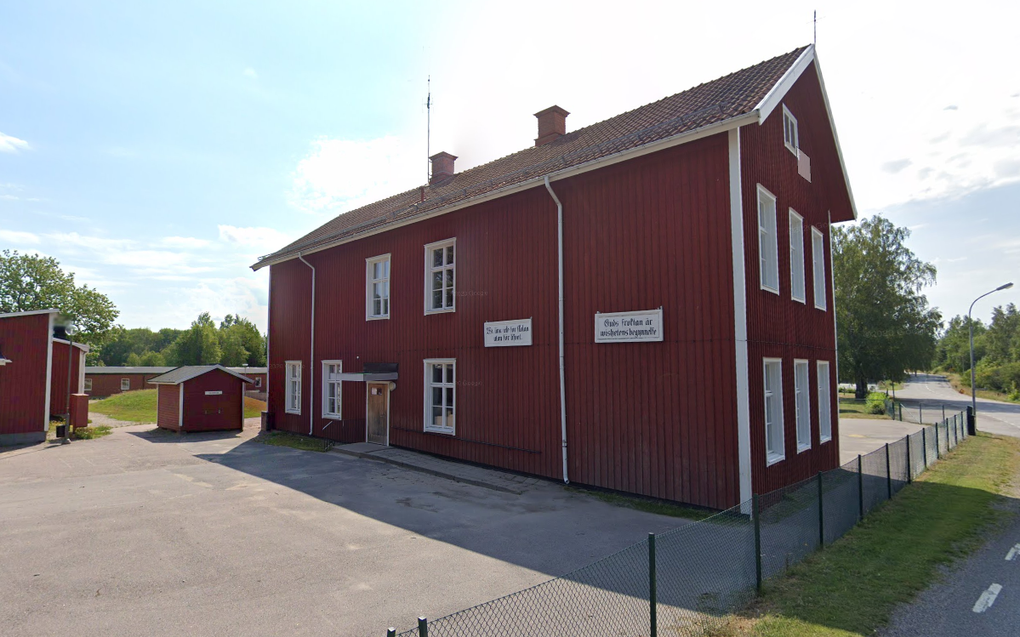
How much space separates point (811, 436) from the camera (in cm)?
1216

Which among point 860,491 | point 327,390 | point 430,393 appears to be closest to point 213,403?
point 327,390

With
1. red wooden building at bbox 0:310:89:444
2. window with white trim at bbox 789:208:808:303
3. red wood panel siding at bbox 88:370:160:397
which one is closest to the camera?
window with white trim at bbox 789:208:808:303

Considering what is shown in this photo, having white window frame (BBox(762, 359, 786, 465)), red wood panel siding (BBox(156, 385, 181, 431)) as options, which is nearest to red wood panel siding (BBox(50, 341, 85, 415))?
red wood panel siding (BBox(156, 385, 181, 431))

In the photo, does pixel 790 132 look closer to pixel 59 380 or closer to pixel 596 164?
pixel 596 164

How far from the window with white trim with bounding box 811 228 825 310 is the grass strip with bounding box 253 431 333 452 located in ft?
44.6

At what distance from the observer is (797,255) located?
12680mm

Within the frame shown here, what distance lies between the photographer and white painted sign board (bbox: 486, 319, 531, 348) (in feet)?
39.5

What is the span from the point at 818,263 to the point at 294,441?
16014mm

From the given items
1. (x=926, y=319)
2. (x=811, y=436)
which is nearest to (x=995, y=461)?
(x=811, y=436)

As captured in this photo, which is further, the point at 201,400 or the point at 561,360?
the point at 201,400

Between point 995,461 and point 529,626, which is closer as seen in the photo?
point 529,626

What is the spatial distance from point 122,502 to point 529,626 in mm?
8662

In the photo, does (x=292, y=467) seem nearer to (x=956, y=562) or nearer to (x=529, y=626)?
(x=529, y=626)

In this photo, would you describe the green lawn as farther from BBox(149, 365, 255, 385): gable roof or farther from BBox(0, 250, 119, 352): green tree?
BBox(0, 250, 119, 352): green tree
